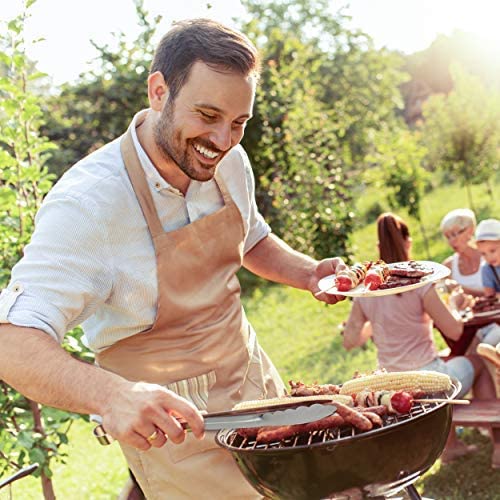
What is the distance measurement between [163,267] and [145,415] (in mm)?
Answer: 699

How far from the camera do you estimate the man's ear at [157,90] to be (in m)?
2.35

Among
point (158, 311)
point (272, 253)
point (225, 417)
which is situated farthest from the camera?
point (272, 253)

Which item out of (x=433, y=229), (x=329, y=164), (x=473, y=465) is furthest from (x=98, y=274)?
(x=433, y=229)

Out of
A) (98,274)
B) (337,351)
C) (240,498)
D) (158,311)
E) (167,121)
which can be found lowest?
(337,351)

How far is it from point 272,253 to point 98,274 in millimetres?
918

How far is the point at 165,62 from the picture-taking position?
2.33m

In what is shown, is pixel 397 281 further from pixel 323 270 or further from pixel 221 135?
pixel 221 135

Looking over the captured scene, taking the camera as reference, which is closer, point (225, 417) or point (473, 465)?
point (225, 417)

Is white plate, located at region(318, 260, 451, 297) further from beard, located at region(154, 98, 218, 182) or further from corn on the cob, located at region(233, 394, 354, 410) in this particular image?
beard, located at region(154, 98, 218, 182)

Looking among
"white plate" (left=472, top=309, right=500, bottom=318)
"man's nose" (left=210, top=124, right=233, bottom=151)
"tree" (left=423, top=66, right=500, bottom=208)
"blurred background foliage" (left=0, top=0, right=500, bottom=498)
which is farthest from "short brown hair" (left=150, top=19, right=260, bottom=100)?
"tree" (left=423, top=66, right=500, bottom=208)

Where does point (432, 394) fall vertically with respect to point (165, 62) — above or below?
below

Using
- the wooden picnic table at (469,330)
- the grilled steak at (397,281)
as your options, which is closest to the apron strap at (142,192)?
the grilled steak at (397,281)

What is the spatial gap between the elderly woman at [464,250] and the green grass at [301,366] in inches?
42.6

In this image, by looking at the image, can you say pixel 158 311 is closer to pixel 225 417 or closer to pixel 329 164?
pixel 225 417
